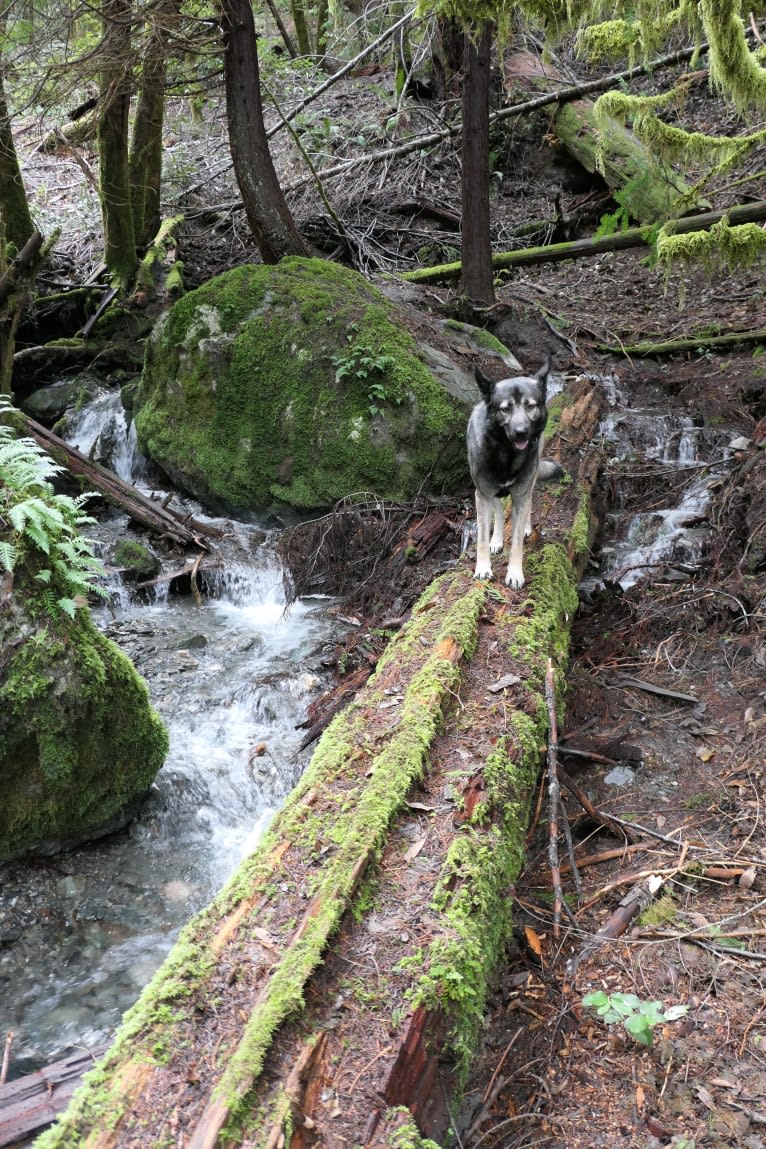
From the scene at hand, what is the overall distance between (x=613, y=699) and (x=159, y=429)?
7267 mm

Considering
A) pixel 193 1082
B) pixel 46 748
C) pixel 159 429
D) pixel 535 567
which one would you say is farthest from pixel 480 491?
pixel 159 429

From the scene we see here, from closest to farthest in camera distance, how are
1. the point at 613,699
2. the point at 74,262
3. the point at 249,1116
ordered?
the point at 249,1116 < the point at 613,699 < the point at 74,262

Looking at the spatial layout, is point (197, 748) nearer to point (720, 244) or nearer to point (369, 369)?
point (369, 369)

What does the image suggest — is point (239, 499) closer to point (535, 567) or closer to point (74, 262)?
point (535, 567)

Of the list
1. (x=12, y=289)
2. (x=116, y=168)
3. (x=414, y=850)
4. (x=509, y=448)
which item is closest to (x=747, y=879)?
(x=414, y=850)

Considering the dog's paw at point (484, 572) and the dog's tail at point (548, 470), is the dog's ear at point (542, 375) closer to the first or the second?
the dog's paw at point (484, 572)

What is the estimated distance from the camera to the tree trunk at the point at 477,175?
10.8 metres

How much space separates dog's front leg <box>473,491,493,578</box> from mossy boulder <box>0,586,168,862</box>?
102 inches

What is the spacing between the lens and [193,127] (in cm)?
1945

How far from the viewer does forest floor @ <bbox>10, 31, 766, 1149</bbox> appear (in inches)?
108

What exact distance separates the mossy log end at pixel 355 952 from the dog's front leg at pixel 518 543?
1129 mm

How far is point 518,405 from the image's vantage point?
4848mm

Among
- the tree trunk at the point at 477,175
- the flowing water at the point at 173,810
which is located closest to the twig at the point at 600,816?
the flowing water at the point at 173,810

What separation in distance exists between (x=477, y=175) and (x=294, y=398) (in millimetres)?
5168
